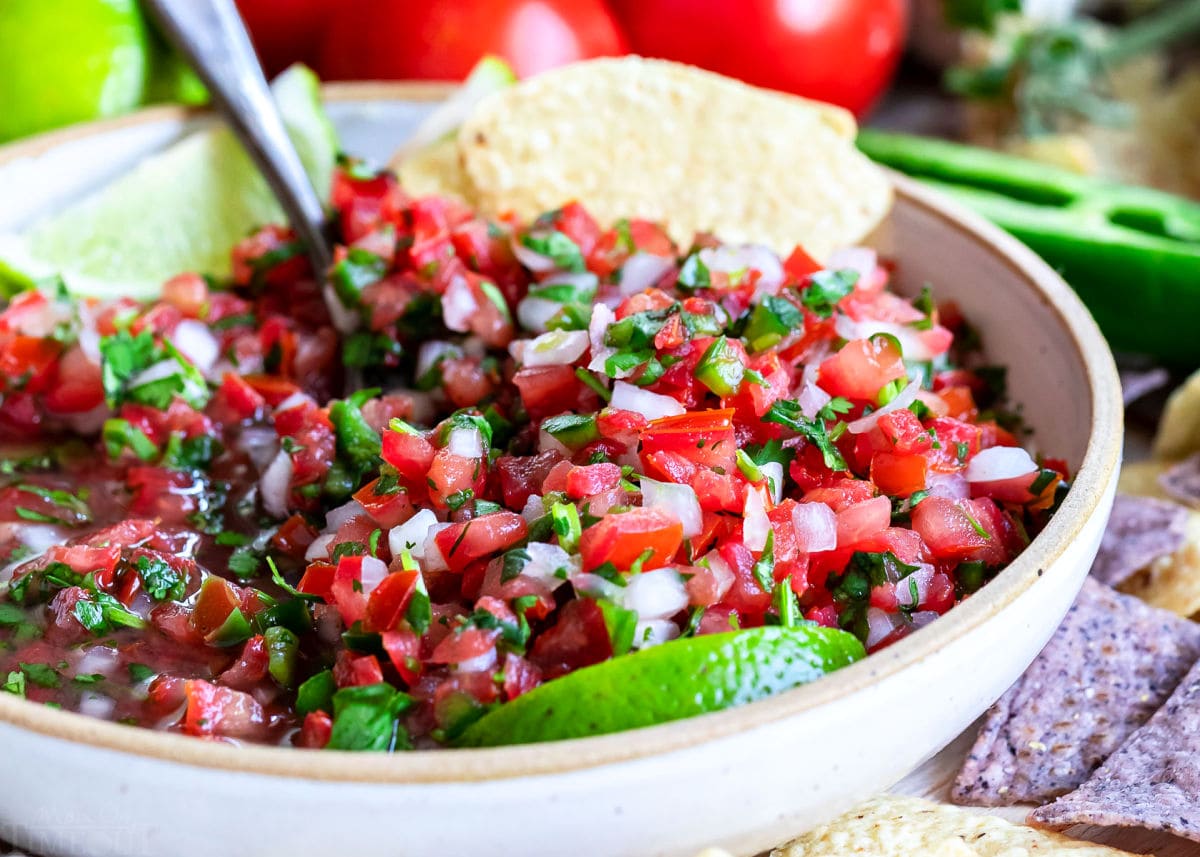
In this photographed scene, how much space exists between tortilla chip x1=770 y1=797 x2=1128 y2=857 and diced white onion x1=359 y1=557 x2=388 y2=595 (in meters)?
0.64

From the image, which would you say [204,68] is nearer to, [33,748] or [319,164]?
[319,164]

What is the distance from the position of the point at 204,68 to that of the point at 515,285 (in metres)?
1.03

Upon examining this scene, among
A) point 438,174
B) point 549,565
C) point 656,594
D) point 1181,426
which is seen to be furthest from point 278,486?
point 1181,426

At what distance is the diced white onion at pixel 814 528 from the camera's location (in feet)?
5.08

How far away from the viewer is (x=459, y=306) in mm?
2096

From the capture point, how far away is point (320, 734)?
1411 millimetres

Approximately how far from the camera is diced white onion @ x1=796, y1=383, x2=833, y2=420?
176 centimetres

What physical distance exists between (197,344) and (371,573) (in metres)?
Answer: 0.94

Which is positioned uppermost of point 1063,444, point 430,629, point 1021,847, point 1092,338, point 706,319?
point 706,319

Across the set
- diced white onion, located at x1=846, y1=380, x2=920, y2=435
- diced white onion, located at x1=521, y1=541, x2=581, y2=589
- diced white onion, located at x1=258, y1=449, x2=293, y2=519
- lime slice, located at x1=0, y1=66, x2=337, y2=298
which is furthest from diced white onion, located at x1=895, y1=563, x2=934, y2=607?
lime slice, located at x1=0, y1=66, x2=337, y2=298

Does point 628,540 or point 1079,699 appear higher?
point 628,540

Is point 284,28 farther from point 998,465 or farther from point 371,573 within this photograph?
point 998,465

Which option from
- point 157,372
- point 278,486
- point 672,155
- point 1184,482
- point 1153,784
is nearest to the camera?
point 1153,784

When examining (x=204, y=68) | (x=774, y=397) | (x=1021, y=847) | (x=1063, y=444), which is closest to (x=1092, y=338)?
(x=1063, y=444)
